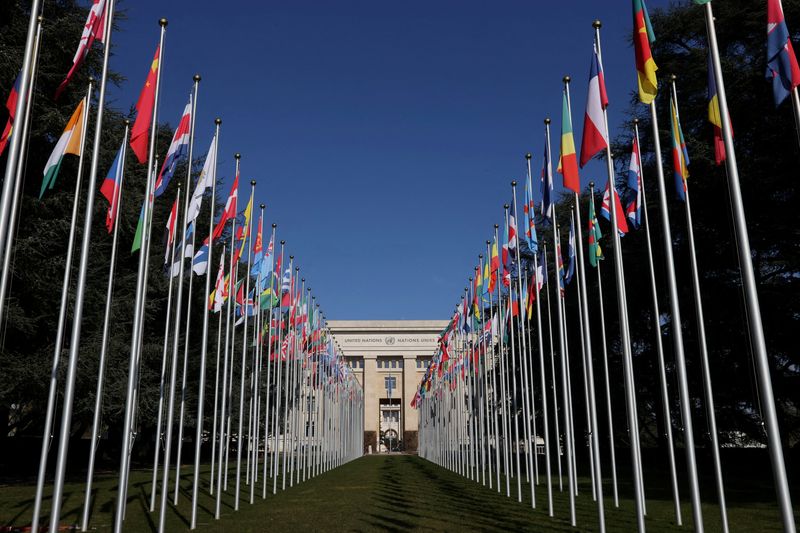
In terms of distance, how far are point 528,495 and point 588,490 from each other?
3741mm

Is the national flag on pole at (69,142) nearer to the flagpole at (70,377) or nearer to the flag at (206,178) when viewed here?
the flagpole at (70,377)

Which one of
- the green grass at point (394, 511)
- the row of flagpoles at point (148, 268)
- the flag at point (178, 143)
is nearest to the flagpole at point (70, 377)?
the row of flagpoles at point (148, 268)

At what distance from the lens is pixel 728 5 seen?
2712 cm

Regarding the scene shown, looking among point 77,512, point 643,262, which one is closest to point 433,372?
point 643,262

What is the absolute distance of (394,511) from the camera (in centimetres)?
1822

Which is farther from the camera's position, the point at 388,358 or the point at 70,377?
the point at 388,358

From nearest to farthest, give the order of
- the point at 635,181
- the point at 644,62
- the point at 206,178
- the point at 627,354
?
the point at 644,62, the point at 627,354, the point at 635,181, the point at 206,178

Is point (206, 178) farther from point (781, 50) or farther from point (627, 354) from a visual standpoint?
point (781, 50)

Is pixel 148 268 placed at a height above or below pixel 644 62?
below

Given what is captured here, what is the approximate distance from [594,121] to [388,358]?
84.0 metres

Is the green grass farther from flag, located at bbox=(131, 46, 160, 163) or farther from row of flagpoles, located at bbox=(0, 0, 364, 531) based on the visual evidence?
flag, located at bbox=(131, 46, 160, 163)

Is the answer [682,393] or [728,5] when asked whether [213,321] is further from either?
[682,393]

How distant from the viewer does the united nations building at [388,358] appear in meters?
91.7

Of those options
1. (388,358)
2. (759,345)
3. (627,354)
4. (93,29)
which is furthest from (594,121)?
(388,358)
